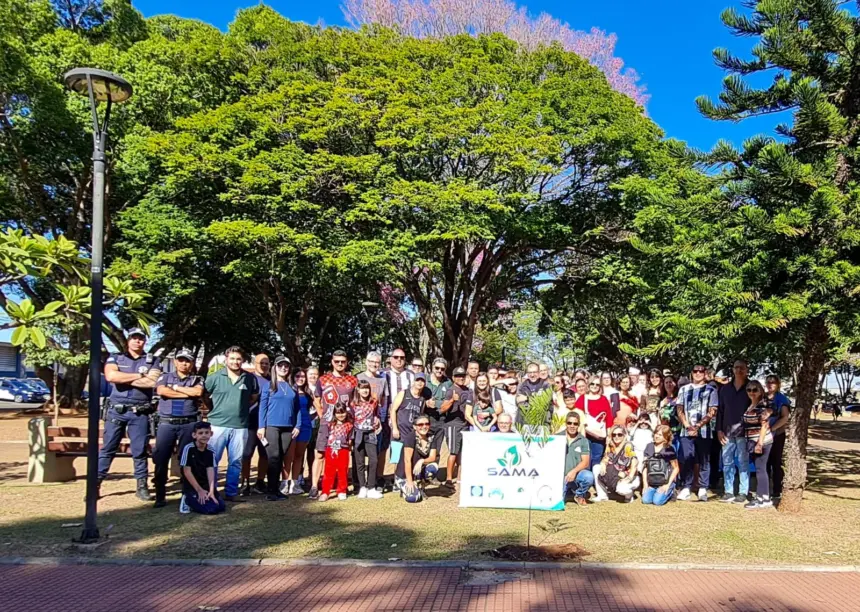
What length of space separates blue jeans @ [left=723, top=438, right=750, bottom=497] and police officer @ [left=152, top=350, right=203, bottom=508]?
6852mm

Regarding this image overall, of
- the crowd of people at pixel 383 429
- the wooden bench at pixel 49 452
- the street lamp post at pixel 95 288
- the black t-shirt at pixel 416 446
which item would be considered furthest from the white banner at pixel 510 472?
the wooden bench at pixel 49 452

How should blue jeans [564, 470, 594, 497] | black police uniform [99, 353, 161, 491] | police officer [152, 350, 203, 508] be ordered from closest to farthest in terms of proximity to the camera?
police officer [152, 350, 203, 508] < black police uniform [99, 353, 161, 491] < blue jeans [564, 470, 594, 497]

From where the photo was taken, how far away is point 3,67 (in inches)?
734

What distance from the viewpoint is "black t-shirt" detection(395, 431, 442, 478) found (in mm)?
9164

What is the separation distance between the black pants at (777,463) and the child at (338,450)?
19.1 ft

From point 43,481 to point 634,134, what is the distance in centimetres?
1628

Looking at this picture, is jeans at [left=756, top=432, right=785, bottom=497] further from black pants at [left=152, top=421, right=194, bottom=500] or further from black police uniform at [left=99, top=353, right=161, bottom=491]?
black police uniform at [left=99, top=353, right=161, bottom=491]

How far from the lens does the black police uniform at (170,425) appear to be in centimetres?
827

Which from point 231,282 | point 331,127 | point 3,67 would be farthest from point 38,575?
point 231,282

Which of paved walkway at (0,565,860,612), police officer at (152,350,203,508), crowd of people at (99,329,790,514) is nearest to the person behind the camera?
paved walkway at (0,565,860,612)

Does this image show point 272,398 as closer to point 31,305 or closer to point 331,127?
point 31,305

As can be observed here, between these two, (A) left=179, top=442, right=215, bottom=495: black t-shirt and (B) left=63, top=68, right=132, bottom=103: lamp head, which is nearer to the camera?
(B) left=63, top=68, right=132, bottom=103: lamp head

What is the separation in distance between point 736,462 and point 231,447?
6663 millimetres

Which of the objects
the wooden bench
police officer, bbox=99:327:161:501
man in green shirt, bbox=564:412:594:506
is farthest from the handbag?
the wooden bench
